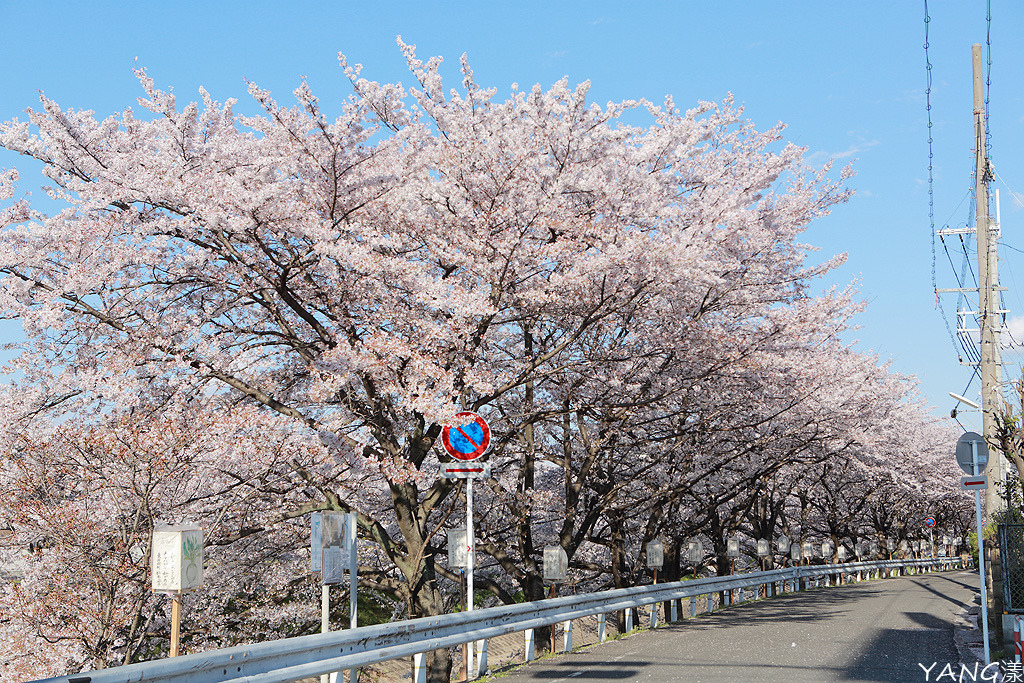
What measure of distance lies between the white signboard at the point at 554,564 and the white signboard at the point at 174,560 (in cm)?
903

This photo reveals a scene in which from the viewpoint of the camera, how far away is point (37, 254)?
12.6 m

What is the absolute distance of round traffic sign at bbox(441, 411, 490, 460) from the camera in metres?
12.6

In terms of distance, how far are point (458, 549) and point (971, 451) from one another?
25.0 ft

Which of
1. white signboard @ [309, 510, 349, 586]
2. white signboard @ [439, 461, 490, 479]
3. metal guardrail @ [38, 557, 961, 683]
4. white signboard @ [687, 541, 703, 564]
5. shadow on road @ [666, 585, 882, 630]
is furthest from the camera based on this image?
A: white signboard @ [687, 541, 703, 564]

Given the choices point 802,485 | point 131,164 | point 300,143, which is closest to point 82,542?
point 131,164

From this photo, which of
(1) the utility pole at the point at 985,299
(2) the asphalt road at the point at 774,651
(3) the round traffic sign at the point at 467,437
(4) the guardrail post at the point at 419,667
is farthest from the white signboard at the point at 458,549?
(1) the utility pole at the point at 985,299

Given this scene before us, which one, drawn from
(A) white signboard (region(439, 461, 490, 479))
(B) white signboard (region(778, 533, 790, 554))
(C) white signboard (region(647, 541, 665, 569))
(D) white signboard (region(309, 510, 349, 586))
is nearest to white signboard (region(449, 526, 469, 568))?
(A) white signboard (region(439, 461, 490, 479))

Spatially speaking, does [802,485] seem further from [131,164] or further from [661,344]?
[131,164]

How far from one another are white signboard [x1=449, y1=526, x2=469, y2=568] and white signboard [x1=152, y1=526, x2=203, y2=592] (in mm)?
5637

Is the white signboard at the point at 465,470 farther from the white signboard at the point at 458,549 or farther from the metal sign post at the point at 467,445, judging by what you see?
the white signboard at the point at 458,549

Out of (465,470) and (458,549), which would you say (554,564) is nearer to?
(458,549)

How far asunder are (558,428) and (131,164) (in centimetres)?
1166

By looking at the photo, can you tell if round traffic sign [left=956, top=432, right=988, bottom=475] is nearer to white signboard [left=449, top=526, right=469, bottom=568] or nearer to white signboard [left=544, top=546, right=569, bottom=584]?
white signboard [left=544, top=546, right=569, bottom=584]

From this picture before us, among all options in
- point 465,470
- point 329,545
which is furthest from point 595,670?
point 329,545
